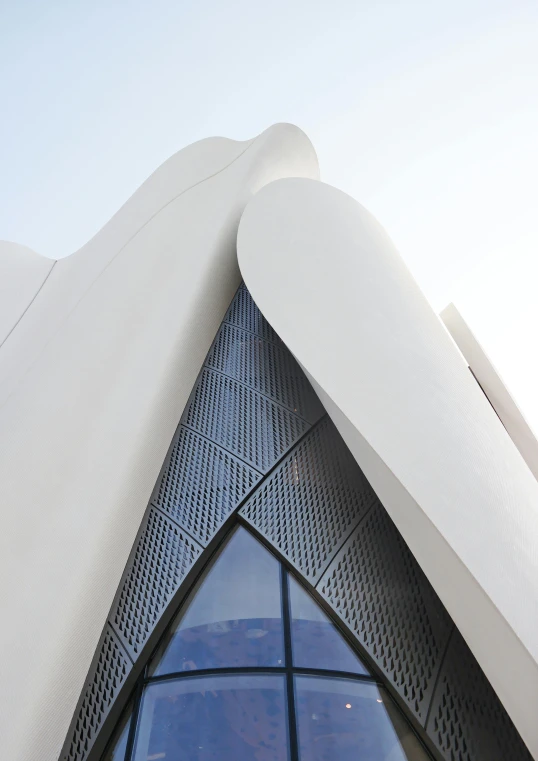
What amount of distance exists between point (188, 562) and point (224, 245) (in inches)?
151

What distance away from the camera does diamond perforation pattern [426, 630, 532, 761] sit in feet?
11.3

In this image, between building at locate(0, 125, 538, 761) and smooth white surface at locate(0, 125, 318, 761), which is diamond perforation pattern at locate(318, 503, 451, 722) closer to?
building at locate(0, 125, 538, 761)

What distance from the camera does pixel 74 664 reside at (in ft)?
12.4

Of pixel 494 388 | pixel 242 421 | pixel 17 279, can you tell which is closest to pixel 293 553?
pixel 242 421

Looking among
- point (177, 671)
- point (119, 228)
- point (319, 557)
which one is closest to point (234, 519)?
point (319, 557)

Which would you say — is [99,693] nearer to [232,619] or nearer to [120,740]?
[120,740]

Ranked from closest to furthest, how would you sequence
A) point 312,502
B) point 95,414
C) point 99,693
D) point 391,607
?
point 99,693, point 391,607, point 312,502, point 95,414

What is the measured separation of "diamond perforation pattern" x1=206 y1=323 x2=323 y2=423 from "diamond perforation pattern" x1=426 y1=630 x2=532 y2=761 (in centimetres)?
245

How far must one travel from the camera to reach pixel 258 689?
12.2 feet

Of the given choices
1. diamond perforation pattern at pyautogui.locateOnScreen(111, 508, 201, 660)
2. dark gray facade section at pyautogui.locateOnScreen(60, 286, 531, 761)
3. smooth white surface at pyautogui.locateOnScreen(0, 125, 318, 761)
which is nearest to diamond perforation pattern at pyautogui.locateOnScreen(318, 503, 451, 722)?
dark gray facade section at pyautogui.locateOnScreen(60, 286, 531, 761)

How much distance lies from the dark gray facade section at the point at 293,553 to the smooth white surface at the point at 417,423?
58cm

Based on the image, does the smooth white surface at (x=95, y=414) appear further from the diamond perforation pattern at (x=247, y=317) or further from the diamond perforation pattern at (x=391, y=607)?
the diamond perforation pattern at (x=391, y=607)

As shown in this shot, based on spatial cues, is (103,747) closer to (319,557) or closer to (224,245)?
(319,557)

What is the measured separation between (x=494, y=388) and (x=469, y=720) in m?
4.90
